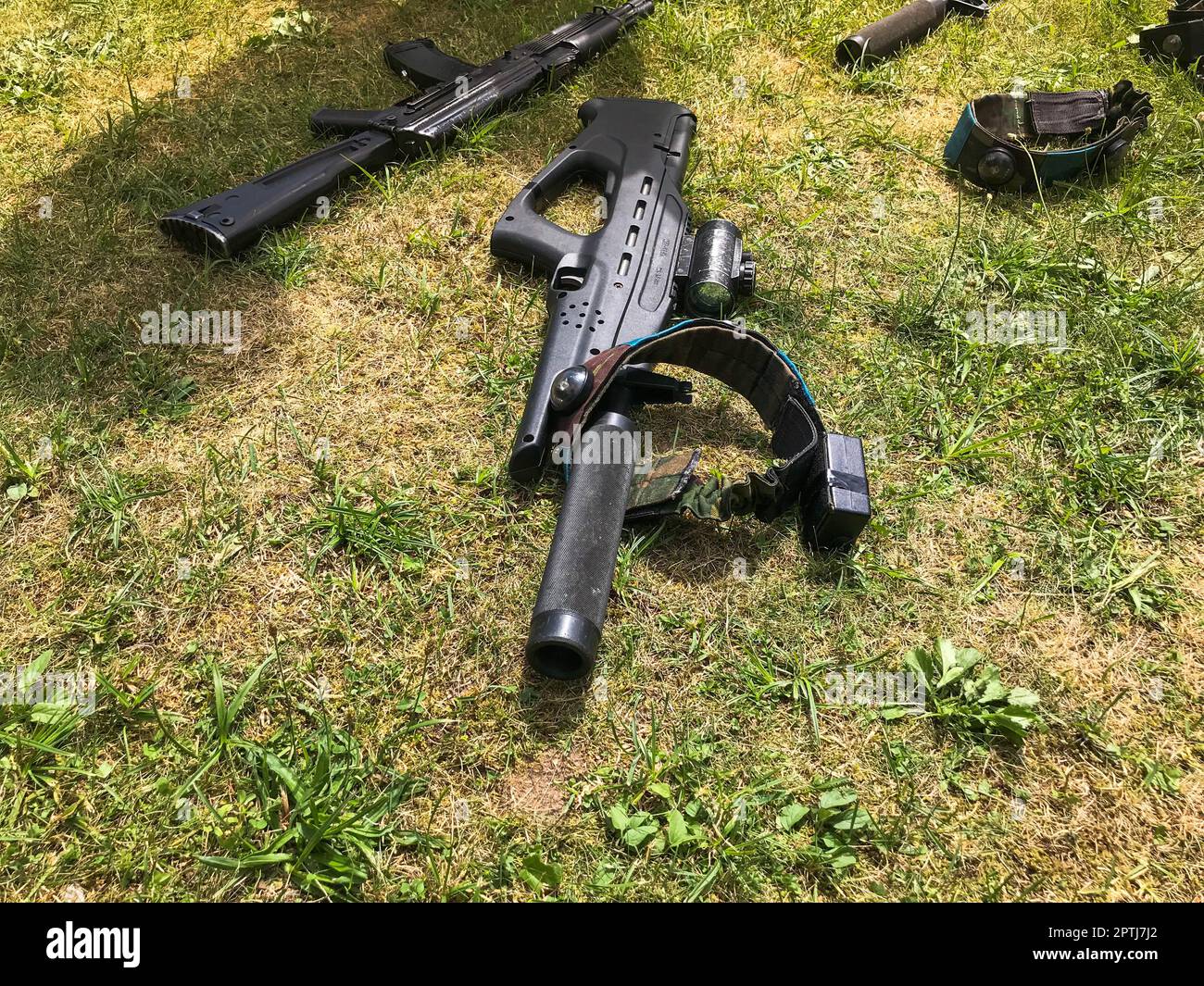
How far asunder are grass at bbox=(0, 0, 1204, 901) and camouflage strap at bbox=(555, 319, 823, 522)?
0.17m

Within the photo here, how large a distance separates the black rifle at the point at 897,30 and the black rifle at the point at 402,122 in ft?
4.78

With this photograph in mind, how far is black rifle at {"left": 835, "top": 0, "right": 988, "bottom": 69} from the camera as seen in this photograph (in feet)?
17.0

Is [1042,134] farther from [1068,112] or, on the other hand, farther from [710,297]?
[710,297]

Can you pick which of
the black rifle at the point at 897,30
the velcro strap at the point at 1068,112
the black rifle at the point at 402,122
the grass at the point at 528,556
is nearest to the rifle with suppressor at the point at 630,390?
the grass at the point at 528,556

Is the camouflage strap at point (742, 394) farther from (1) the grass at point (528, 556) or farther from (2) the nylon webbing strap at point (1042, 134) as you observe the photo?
(2) the nylon webbing strap at point (1042, 134)

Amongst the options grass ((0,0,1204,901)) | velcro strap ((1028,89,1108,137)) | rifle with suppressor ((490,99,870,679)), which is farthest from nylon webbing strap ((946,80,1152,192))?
rifle with suppressor ((490,99,870,679))

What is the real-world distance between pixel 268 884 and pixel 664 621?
1.40 m

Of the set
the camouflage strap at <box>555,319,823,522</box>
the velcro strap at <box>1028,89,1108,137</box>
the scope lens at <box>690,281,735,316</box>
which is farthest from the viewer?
the velcro strap at <box>1028,89,1108,137</box>

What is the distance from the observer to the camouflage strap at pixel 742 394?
275cm

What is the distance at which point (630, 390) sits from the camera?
3014mm

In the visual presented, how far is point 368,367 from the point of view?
3395 mm

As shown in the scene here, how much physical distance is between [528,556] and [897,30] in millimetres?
4859

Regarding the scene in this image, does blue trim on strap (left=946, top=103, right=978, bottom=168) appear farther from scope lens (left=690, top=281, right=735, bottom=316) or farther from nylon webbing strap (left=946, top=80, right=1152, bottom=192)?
scope lens (left=690, top=281, right=735, bottom=316)

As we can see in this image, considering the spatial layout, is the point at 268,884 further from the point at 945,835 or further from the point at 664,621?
the point at 945,835
